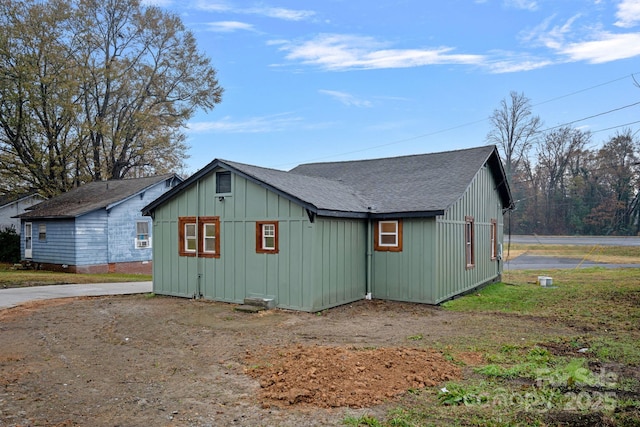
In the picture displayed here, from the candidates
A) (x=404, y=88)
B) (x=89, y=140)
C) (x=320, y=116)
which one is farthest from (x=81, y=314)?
(x=320, y=116)

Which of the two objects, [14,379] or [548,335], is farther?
[548,335]

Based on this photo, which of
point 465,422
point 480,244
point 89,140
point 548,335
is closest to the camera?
point 465,422

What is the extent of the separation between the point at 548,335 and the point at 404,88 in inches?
748

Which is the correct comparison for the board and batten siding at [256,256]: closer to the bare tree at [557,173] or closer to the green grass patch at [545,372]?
the green grass patch at [545,372]

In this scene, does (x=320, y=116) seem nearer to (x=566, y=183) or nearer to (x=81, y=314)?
(x=81, y=314)

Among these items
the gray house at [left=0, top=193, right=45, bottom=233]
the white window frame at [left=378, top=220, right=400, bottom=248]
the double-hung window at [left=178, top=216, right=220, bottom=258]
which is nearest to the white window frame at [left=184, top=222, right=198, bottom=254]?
the double-hung window at [left=178, top=216, right=220, bottom=258]

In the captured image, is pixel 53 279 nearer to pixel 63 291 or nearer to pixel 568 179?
pixel 63 291

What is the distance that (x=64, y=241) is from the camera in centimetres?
2384

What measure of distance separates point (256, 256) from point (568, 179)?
4885 centimetres

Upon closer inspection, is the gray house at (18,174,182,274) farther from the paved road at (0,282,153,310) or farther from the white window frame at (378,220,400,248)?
the white window frame at (378,220,400,248)

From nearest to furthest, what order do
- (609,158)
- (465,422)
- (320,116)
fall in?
1. (465,422)
2. (320,116)
3. (609,158)

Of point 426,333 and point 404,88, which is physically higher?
point 404,88

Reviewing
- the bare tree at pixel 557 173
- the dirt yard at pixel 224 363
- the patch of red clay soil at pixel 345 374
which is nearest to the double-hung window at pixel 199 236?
the dirt yard at pixel 224 363

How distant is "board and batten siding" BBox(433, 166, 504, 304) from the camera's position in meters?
13.3
